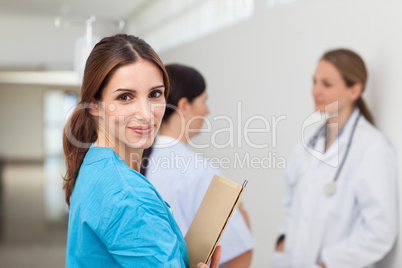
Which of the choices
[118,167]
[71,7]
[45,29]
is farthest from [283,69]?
[45,29]

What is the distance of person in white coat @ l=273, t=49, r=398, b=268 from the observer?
208 centimetres

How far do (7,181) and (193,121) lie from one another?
31.8ft

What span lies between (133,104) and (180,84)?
1.00 metres

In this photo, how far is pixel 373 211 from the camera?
2068 millimetres

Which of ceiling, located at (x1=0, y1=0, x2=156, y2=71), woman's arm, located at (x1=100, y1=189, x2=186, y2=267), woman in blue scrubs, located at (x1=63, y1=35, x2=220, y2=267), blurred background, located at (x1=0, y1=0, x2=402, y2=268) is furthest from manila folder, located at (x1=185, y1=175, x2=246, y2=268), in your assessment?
ceiling, located at (x1=0, y1=0, x2=156, y2=71)

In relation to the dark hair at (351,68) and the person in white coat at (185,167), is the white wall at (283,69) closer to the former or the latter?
the dark hair at (351,68)

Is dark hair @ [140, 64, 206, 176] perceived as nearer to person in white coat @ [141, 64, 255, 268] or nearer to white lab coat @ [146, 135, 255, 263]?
person in white coat @ [141, 64, 255, 268]

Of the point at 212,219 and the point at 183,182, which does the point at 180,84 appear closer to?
the point at 183,182

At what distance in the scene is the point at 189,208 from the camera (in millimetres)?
1812

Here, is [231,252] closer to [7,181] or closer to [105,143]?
[105,143]

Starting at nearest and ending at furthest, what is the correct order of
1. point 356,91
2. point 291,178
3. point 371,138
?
point 371,138
point 356,91
point 291,178

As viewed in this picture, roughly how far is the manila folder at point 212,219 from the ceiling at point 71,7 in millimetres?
6063

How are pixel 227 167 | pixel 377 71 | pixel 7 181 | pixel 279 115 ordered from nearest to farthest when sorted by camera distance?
pixel 377 71 → pixel 279 115 → pixel 227 167 → pixel 7 181

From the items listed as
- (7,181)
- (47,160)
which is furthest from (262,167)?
(47,160)
